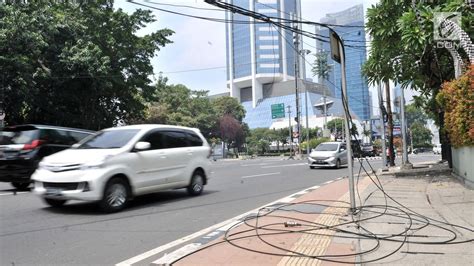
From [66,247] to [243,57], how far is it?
109ft

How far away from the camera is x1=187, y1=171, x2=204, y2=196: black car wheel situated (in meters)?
11.2

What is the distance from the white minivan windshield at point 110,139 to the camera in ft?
29.9

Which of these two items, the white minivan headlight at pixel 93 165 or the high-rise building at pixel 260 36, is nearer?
the white minivan headlight at pixel 93 165

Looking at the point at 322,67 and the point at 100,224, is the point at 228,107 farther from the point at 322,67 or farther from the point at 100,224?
the point at 100,224

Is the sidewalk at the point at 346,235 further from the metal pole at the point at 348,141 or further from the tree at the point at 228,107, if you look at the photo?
the tree at the point at 228,107

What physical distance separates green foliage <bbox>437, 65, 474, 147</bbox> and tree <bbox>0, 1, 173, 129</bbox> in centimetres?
1834

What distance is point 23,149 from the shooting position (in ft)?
38.6

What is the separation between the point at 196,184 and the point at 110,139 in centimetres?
284

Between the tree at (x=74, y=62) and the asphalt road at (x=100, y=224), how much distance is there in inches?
509

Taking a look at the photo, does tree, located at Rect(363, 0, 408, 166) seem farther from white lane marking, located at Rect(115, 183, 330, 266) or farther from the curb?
white lane marking, located at Rect(115, 183, 330, 266)

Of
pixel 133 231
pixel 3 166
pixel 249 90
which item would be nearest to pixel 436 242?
pixel 133 231

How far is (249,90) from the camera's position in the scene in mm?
138875

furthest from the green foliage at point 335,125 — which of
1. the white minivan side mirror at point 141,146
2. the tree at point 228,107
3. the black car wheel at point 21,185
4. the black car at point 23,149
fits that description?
the white minivan side mirror at point 141,146

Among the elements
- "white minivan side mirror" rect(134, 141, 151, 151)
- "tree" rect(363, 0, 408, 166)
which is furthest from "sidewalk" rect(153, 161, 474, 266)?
"tree" rect(363, 0, 408, 166)
